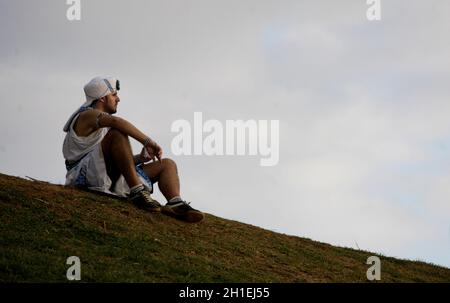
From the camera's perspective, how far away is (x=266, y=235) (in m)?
12.7

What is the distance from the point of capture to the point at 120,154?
10430 millimetres

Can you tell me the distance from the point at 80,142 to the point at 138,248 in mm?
2032

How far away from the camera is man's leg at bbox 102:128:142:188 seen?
10.4 m

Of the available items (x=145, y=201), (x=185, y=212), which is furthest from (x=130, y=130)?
(x=185, y=212)

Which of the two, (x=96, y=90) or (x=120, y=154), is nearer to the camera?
(x=120, y=154)

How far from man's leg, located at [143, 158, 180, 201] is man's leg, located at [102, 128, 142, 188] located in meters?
0.31

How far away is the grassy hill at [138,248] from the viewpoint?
28.7 ft

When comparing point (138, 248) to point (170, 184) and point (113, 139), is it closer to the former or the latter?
point (170, 184)

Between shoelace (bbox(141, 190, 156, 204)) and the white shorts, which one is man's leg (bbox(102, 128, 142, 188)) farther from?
shoelace (bbox(141, 190, 156, 204))

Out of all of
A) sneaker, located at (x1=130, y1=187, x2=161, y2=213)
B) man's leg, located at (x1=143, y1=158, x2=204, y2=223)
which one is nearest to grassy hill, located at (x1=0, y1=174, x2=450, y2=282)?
sneaker, located at (x1=130, y1=187, x2=161, y2=213)
